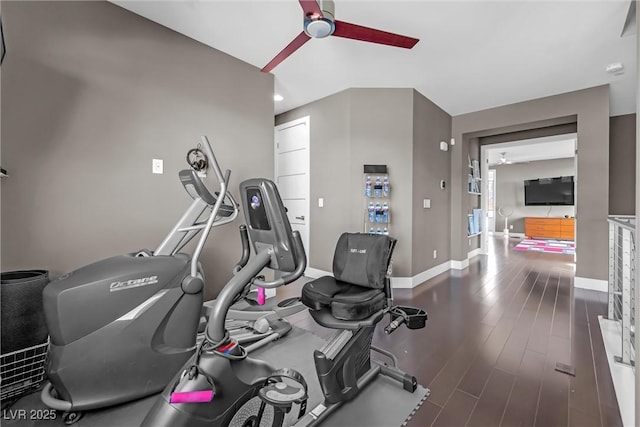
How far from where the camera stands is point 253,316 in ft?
7.11

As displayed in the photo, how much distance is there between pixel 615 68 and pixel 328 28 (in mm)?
3656

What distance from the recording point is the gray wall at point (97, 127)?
1.80 metres

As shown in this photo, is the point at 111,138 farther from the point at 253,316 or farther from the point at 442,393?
the point at 442,393

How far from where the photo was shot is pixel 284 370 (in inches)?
42.4

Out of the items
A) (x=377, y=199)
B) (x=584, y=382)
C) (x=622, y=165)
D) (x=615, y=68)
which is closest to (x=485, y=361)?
(x=584, y=382)

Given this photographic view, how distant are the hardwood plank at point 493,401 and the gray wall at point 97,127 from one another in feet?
7.83

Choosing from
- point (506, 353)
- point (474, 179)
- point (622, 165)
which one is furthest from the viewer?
point (474, 179)

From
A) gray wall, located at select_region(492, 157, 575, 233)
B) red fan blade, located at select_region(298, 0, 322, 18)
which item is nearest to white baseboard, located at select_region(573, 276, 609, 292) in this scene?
red fan blade, located at select_region(298, 0, 322, 18)

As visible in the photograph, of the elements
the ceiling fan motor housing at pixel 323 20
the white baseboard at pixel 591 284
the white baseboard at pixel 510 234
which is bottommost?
the white baseboard at pixel 591 284

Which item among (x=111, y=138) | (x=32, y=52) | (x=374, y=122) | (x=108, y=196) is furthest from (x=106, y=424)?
(x=374, y=122)

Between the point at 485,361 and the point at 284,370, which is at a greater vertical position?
the point at 284,370

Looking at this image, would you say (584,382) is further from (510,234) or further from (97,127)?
(510,234)

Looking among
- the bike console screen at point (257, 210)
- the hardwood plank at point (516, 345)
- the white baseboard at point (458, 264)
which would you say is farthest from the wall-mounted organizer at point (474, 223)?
the bike console screen at point (257, 210)

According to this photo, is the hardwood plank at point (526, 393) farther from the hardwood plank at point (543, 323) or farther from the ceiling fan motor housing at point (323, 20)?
the ceiling fan motor housing at point (323, 20)
